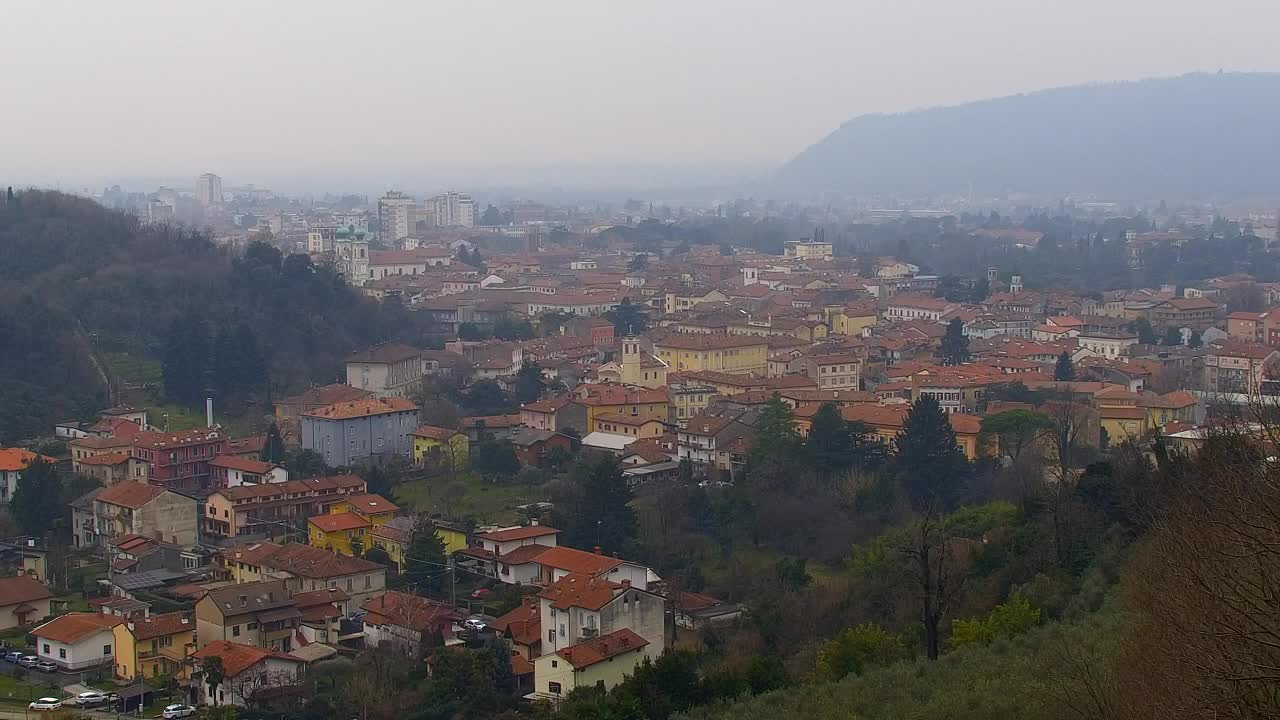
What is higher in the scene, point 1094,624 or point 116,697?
point 1094,624

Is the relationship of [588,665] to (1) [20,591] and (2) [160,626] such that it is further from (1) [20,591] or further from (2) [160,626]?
(1) [20,591]

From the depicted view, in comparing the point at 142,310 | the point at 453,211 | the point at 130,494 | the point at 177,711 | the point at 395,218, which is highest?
the point at 142,310

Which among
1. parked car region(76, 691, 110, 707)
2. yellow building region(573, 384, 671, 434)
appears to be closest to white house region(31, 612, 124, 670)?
parked car region(76, 691, 110, 707)

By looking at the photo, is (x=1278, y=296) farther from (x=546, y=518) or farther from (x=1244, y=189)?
(x=1244, y=189)

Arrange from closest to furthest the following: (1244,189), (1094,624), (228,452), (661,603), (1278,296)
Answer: (1094,624), (661,603), (228,452), (1278,296), (1244,189)

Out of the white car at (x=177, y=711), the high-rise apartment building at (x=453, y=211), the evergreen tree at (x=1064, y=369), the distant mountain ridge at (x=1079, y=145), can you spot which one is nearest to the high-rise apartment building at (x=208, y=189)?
the high-rise apartment building at (x=453, y=211)

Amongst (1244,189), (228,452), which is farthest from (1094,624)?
(1244,189)

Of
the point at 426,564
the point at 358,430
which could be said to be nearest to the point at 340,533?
the point at 426,564

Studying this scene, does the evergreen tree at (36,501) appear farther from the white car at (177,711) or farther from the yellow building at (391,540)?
the white car at (177,711)
